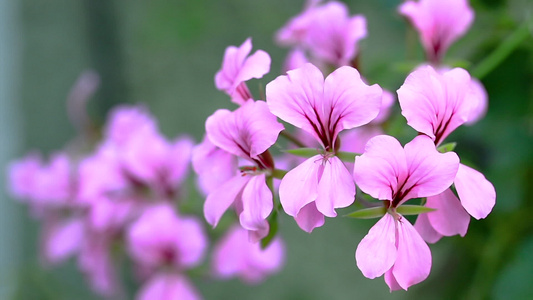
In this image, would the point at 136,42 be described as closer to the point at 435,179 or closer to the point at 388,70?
the point at 388,70

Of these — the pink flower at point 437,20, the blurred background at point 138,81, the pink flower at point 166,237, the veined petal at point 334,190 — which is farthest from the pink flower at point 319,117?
the blurred background at point 138,81

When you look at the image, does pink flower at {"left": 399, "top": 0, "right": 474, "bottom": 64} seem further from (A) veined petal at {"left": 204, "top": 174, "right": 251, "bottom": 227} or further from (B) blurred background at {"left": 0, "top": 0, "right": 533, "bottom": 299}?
(B) blurred background at {"left": 0, "top": 0, "right": 533, "bottom": 299}

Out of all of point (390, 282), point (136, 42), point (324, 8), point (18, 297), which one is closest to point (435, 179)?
point (390, 282)

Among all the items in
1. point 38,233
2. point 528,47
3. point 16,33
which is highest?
point 16,33

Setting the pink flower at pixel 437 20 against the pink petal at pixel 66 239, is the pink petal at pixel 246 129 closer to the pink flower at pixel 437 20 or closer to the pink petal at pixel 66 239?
the pink flower at pixel 437 20

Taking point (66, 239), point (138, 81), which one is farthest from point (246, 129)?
point (138, 81)

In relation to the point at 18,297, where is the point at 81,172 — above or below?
above
